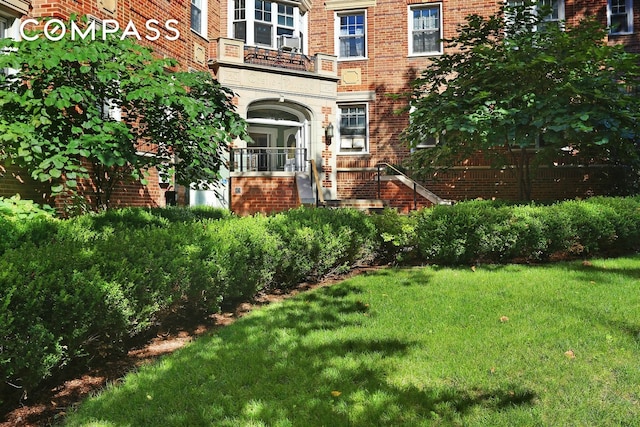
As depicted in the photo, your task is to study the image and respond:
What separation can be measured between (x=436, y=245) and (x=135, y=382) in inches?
203

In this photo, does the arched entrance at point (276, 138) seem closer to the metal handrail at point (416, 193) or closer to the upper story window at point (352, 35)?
the metal handrail at point (416, 193)

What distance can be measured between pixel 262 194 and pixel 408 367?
10938mm

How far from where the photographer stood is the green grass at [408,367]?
2689 mm

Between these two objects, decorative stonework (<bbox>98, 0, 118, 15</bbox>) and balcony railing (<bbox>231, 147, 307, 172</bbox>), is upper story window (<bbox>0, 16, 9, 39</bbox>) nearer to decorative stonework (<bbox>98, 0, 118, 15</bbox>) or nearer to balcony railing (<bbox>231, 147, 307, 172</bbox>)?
decorative stonework (<bbox>98, 0, 118, 15</bbox>)

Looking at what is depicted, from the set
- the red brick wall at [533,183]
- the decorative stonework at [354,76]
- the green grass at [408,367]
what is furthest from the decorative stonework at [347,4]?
the green grass at [408,367]

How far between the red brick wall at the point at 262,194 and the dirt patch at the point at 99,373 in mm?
8517

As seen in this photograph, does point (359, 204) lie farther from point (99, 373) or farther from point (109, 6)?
point (99, 373)

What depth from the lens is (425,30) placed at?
16.1 metres

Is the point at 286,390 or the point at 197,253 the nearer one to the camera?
the point at 286,390

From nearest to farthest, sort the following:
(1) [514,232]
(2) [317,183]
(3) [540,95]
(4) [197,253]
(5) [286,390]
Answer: (5) [286,390] → (4) [197,253] → (1) [514,232] → (3) [540,95] → (2) [317,183]

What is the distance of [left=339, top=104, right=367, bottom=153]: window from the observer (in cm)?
1638

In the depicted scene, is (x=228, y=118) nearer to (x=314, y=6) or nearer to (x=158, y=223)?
(x=158, y=223)

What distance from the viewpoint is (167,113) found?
7781mm

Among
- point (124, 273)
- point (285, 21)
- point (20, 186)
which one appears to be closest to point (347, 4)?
point (285, 21)
